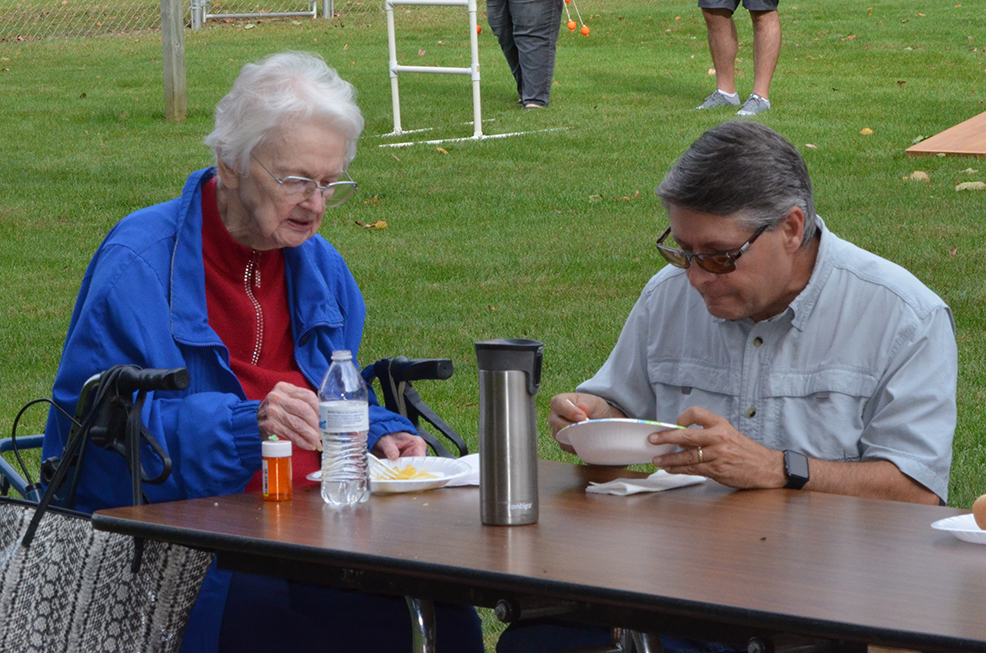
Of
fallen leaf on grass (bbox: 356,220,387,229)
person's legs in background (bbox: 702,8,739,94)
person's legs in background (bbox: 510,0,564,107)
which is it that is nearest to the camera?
fallen leaf on grass (bbox: 356,220,387,229)

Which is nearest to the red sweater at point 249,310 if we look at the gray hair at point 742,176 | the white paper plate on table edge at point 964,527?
the gray hair at point 742,176

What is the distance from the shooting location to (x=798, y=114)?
37.9 feet

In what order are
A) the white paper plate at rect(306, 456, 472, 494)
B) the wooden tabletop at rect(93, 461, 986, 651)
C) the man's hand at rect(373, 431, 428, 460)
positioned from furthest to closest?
1. the man's hand at rect(373, 431, 428, 460)
2. the white paper plate at rect(306, 456, 472, 494)
3. the wooden tabletop at rect(93, 461, 986, 651)

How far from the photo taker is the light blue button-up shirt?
291 centimetres

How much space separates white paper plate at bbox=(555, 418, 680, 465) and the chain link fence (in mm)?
19072

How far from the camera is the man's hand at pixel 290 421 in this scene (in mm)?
2932

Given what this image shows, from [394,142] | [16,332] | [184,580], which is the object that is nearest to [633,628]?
[184,580]

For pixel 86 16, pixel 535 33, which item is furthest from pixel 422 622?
pixel 86 16

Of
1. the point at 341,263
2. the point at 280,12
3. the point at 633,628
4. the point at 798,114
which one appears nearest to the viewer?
the point at 633,628

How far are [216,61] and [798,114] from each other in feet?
25.6

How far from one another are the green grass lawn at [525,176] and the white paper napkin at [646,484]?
2.15 m

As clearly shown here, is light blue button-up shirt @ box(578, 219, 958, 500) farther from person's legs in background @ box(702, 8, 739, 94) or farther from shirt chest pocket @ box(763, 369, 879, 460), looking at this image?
person's legs in background @ box(702, 8, 739, 94)

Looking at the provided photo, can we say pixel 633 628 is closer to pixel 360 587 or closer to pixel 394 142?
pixel 360 587

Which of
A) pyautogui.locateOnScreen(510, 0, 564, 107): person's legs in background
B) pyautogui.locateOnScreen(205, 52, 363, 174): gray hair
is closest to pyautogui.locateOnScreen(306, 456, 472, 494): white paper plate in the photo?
pyautogui.locateOnScreen(205, 52, 363, 174): gray hair
